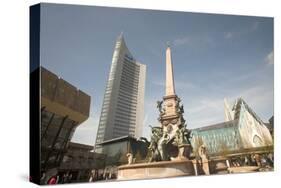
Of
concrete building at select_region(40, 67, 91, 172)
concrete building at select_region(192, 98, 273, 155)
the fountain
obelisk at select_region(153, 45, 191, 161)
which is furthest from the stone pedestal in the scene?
concrete building at select_region(40, 67, 91, 172)

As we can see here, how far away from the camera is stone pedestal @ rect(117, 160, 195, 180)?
9117 mm

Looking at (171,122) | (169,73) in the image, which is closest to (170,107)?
(171,122)

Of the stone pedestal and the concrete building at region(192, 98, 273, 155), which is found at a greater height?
the concrete building at region(192, 98, 273, 155)

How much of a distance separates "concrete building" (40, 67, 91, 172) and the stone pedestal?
1357 mm

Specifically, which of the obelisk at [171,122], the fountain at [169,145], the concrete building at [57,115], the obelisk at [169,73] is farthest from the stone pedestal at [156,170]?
the obelisk at [169,73]

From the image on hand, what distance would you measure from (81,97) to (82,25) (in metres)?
1.45

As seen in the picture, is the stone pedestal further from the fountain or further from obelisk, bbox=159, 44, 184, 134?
obelisk, bbox=159, 44, 184, 134

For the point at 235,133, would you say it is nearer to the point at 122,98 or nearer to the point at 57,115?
the point at 122,98

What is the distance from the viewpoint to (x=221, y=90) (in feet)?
33.2

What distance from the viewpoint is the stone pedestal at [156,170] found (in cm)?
912

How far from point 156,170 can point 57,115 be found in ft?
8.12

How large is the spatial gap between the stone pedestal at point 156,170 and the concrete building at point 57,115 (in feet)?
4.45
